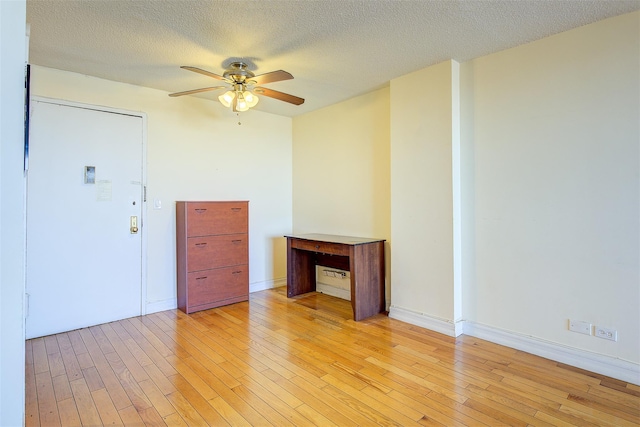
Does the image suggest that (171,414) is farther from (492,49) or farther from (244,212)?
(492,49)

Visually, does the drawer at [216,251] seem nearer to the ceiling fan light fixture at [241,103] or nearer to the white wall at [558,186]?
the ceiling fan light fixture at [241,103]

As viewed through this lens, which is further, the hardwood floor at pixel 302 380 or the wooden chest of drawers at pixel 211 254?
the wooden chest of drawers at pixel 211 254

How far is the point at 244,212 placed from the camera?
4.11m

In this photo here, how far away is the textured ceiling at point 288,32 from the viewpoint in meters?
2.14

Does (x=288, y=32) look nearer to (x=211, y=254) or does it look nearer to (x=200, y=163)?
(x=200, y=163)

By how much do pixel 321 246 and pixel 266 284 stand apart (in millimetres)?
1371

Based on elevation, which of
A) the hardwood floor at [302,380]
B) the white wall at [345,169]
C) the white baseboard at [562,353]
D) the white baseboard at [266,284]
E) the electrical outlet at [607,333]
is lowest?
the hardwood floor at [302,380]

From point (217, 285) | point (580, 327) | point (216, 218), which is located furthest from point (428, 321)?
point (216, 218)

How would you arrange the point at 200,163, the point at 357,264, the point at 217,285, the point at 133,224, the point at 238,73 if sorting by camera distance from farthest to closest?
1. the point at 200,163
2. the point at 217,285
3. the point at 133,224
4. the point at 357,264
5. the point at 238,73

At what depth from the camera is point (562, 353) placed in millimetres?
2508

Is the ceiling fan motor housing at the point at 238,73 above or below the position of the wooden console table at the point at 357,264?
above

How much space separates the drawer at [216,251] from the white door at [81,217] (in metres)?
0.56

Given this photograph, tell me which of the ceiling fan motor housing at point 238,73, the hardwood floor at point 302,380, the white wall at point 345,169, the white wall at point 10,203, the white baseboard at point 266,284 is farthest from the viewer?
the white baseboard at point 266,284

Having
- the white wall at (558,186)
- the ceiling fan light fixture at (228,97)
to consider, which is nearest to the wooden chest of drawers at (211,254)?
the ceiling fan light fixture at (228,97)
